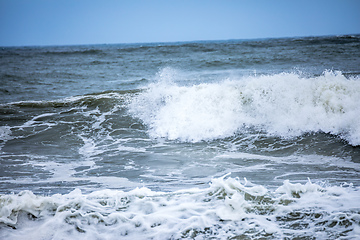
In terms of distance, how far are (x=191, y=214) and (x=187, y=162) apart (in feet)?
6.75

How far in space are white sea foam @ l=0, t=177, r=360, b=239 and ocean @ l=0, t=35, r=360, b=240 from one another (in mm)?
10

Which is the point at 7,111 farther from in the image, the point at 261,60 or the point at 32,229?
the point at 261,60

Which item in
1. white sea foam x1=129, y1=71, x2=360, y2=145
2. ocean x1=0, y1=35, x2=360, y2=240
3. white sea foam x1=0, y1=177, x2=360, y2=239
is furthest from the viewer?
white sea foam x1=129, y1=71, x2=360, y2=145

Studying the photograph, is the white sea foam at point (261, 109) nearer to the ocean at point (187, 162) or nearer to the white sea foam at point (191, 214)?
the ocean at point (187, 162)

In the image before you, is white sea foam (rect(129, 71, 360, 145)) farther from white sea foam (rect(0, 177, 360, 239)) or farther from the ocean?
white sea foam (rect(0, 177, 360, 239))

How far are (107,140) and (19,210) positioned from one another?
3.60 m

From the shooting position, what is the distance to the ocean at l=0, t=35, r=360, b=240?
2957 mm

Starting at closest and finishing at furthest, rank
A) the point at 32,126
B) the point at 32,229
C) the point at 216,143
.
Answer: the point at 32,229
the point at 216,143
the point at 32,126

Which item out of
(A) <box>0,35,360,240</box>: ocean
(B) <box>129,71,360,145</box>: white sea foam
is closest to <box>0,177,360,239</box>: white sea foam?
(A) <box>0,35,360,240</box>: ocean

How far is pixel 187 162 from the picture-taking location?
5129mm

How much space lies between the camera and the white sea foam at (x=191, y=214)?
2.81 m

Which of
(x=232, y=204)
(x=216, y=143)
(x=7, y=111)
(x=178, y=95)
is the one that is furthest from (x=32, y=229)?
(x=7, y=111)

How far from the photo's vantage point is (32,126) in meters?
7.73

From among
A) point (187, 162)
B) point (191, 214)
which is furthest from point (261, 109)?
point (191, 214)
